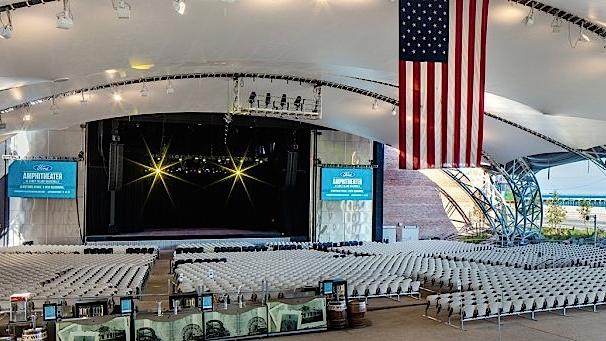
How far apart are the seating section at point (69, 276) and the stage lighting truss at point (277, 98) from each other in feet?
25.6

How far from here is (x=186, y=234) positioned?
33.8 metres

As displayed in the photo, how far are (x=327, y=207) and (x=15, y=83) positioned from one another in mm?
21589

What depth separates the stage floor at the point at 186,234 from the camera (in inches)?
1249

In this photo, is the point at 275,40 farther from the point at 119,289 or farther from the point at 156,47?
the point at 119,289

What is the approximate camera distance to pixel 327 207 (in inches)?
1437

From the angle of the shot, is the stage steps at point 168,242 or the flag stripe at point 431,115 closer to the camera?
the flag stripe at point 431,115

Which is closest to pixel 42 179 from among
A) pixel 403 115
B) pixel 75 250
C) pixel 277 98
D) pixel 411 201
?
pixel 75 250

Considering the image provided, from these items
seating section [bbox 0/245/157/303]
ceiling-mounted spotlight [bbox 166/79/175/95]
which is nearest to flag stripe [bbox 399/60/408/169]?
seating section [bbox 0/245/157/303]

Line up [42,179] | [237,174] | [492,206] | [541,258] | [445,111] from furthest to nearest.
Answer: [492,206] < [237,174] < [42,179] < [541,258] < [445,111]

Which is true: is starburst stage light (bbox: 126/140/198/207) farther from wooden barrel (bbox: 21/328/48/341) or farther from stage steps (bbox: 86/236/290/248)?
wooden barrel (bbox: 21/328/48/341)

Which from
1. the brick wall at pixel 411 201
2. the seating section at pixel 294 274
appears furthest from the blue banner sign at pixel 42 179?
the brick wall at pixel 411 201

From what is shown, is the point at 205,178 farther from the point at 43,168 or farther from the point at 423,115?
the point at 423,115

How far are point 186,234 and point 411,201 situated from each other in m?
17.3

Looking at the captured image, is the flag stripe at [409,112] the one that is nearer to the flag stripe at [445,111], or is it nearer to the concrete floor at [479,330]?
the flag stripe at [445,111]
